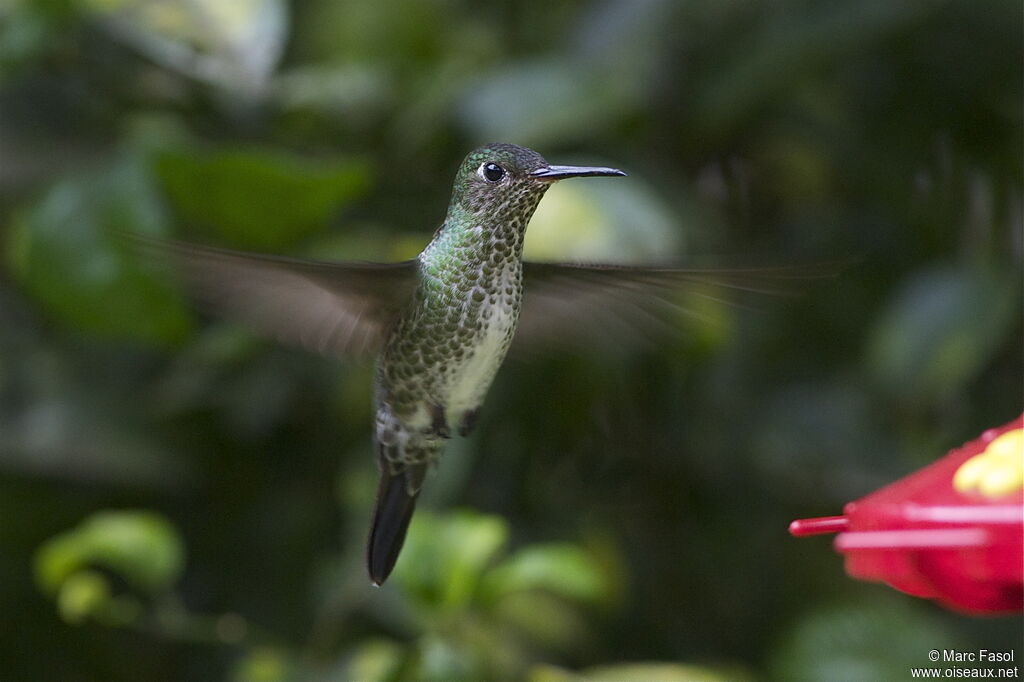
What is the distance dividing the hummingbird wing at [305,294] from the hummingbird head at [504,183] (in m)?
0.08

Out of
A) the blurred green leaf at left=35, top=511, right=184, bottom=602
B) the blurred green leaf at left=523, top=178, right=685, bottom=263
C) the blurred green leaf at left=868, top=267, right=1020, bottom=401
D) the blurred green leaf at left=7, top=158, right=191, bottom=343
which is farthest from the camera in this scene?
the blurred green leaf at left=868, top=267, right=1020, bottom=401

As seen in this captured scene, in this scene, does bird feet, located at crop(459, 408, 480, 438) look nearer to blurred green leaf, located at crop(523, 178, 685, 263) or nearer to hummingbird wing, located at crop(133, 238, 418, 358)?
hummingbird wing, located at crop(133, 238, 418, 358)

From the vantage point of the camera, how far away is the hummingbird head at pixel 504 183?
2.79 ft

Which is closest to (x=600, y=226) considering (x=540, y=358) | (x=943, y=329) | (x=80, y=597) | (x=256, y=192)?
(x=540, y=358)

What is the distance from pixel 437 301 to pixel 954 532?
439mm

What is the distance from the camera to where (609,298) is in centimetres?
105

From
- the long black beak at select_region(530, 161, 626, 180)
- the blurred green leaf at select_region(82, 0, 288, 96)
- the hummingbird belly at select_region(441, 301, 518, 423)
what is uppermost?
the blurred green leaf at select_region(82, 0, 288, 96)

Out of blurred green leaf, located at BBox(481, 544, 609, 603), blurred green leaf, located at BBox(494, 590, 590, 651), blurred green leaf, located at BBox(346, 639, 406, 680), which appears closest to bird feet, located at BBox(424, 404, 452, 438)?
blurred green leaf, located at BBox(481, 544, 609, 603)

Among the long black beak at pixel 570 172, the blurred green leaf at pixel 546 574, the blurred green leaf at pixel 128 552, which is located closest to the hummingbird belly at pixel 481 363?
the long black beak at pixel 570 172

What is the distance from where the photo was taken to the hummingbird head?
85 cm

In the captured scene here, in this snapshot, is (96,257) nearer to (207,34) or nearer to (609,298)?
(207,34)

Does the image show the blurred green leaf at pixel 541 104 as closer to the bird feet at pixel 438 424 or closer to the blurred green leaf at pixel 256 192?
the blurred green leaf at pixel 256 192

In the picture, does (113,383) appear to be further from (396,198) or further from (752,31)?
(752,31)

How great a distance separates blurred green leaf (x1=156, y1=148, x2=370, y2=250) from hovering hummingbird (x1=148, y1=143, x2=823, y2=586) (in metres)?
0.53
